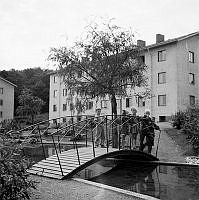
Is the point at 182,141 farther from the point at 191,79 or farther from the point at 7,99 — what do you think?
the point at 7,99

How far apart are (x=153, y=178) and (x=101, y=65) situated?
34.6ft

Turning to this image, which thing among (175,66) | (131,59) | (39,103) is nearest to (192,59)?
(175,66)

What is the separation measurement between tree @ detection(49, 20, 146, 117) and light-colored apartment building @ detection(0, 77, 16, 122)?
4426cm

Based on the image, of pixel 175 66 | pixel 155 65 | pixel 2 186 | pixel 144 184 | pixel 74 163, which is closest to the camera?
pixel 2 186

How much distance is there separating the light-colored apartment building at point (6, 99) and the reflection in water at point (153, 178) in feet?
168

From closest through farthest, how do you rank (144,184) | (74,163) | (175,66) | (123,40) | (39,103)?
(144,184)
(74,163)
(123,40)
(175,66)
(39,103)

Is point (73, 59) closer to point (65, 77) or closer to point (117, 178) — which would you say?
point (65, 77)

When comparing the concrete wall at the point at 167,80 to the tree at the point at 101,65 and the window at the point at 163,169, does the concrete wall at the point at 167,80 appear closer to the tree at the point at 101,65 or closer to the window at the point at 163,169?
the tree at the point at 101,65

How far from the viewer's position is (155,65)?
3506 centimetres

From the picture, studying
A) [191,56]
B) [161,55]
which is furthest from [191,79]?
[161,55]

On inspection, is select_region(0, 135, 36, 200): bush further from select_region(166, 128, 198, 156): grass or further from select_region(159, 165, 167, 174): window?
select_region(166, 128, 198, 156): grass

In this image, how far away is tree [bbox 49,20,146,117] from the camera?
1942 cm

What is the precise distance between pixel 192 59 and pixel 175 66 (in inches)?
152

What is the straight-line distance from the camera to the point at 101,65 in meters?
19.5
